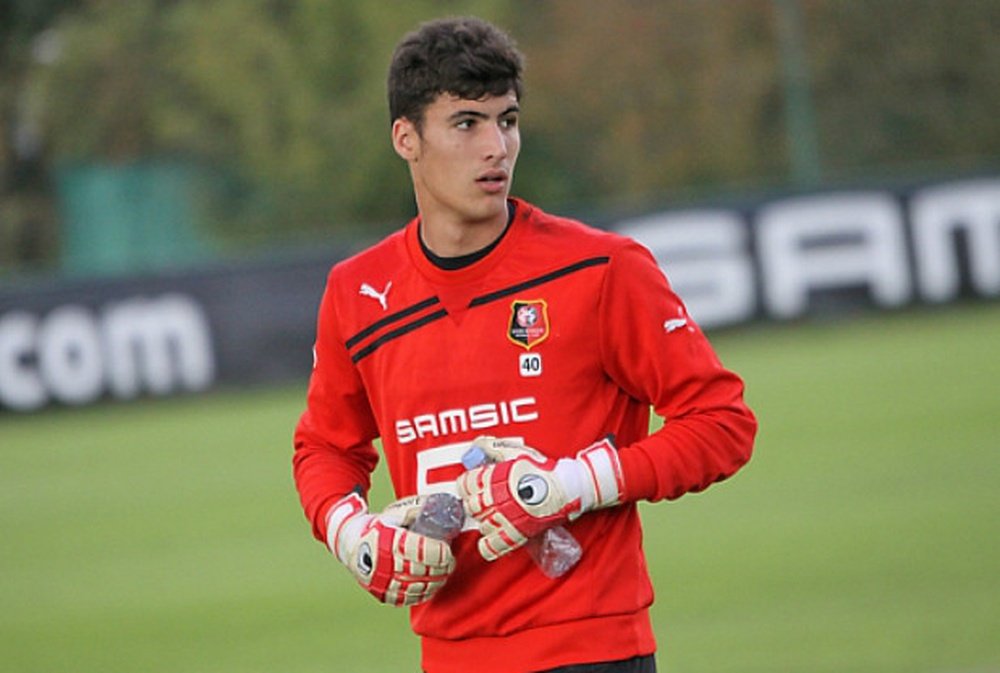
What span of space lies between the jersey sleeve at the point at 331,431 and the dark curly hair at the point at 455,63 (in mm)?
542

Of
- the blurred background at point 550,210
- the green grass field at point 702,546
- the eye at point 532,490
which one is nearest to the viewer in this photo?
the eye at point 532,490

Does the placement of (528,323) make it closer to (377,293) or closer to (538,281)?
(538,281)

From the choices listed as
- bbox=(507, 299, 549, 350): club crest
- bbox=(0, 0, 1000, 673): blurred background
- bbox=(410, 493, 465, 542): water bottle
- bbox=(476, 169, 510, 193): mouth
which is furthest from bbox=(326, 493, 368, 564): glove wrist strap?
bbox=(0, 0, 1000, 673): blurred background

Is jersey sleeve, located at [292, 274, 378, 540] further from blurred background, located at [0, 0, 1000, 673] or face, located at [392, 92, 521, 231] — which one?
blurred background, located at [0, 0, 1000, 673]

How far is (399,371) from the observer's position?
432cm

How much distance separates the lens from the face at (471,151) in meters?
4.28

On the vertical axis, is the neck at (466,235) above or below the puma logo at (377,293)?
above

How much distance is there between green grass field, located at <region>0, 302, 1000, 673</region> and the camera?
323 inches

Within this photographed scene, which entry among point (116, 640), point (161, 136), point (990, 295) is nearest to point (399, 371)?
point (116, 640)

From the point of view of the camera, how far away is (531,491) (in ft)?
13.1

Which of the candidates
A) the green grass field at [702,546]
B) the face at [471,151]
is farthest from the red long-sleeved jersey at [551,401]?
the green grass field at [702,546]

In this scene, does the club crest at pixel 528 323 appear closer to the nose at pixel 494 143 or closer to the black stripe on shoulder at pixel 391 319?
the black stripe on shoulder at pixel 391 319

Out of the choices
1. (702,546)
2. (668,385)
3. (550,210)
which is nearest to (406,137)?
(668,385)

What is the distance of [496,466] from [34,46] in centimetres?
2837
